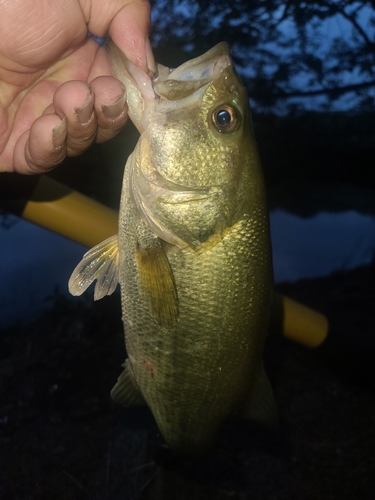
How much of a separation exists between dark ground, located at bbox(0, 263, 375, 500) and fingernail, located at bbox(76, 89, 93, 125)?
2876 mm

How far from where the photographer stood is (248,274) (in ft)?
4.62

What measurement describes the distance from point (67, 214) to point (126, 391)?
0.97 metres

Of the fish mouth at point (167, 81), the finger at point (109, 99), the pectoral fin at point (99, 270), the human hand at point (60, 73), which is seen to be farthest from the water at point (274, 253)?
the fish mouth at point (167, 81)

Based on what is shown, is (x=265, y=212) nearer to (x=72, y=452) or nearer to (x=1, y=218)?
(x=72, y=452)

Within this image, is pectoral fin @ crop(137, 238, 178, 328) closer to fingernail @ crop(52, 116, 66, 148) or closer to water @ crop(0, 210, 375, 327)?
fingernail @ crop(52, 116, 66, 148)

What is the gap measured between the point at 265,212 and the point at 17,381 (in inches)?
Answer: 125

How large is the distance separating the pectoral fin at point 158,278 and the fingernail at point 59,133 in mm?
476

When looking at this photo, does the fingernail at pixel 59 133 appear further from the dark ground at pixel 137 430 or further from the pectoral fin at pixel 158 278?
the dark ground at pixel 137 430

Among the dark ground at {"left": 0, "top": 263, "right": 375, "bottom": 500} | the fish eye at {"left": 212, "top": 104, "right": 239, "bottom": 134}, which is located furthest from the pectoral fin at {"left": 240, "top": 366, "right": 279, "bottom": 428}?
the dark ground at {"left": 0, "top": 263, "right": 375, "bottom": 500}

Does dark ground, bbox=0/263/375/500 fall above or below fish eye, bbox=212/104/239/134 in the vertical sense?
below

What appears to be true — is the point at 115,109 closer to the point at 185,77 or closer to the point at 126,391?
the point at 185,77

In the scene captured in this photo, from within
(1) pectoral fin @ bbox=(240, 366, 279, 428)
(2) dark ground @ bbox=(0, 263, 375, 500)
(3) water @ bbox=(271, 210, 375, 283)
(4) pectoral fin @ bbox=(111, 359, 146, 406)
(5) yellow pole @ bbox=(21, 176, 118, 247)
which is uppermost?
(5) yellow pole @ bbox=(21, 176, 118, 247)

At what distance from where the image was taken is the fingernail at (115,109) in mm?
1322

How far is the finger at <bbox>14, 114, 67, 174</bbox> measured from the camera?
4.67 feet
